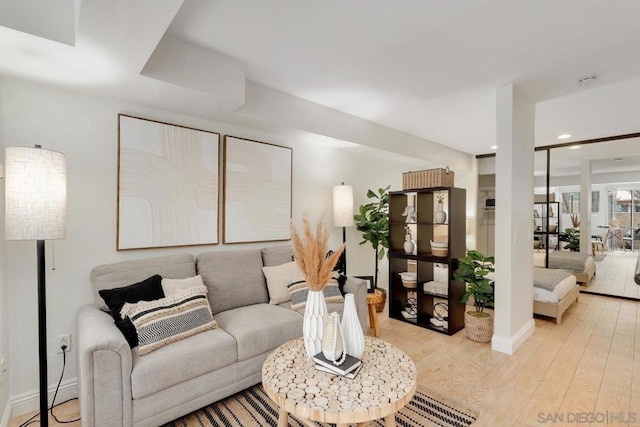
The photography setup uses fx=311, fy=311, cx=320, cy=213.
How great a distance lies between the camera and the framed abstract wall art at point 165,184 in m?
2.34

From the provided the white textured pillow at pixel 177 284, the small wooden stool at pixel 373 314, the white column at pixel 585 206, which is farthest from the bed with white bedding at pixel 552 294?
the white textured pillow at pixel 177 284

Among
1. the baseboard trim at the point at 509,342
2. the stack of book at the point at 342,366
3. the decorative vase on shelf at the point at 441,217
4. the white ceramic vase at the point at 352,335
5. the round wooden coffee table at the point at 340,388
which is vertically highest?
the decorative vase on shelf at the point at 441,217

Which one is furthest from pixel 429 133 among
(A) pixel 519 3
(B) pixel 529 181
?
(A) pixel 519 3

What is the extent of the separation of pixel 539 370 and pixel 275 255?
2360 millimetres

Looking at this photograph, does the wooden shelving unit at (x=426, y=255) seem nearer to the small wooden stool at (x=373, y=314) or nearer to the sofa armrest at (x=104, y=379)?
the small wooden stool at (x=373, y=314)

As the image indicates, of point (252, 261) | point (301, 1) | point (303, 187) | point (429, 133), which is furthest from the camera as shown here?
point (429, 133)

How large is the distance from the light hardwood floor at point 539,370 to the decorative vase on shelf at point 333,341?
1066 mm

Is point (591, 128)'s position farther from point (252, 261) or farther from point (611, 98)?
point (252, 261)

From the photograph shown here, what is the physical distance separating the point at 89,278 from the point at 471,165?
576 centimetres

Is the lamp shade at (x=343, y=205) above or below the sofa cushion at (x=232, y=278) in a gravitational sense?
above

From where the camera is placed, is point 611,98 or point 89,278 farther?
point 611,98

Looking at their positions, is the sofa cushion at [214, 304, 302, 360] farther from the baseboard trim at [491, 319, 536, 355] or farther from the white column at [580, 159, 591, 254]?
the white column at [580, 159, 591, 254]

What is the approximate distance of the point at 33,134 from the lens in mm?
2014

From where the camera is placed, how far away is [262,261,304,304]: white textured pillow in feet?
9.01
